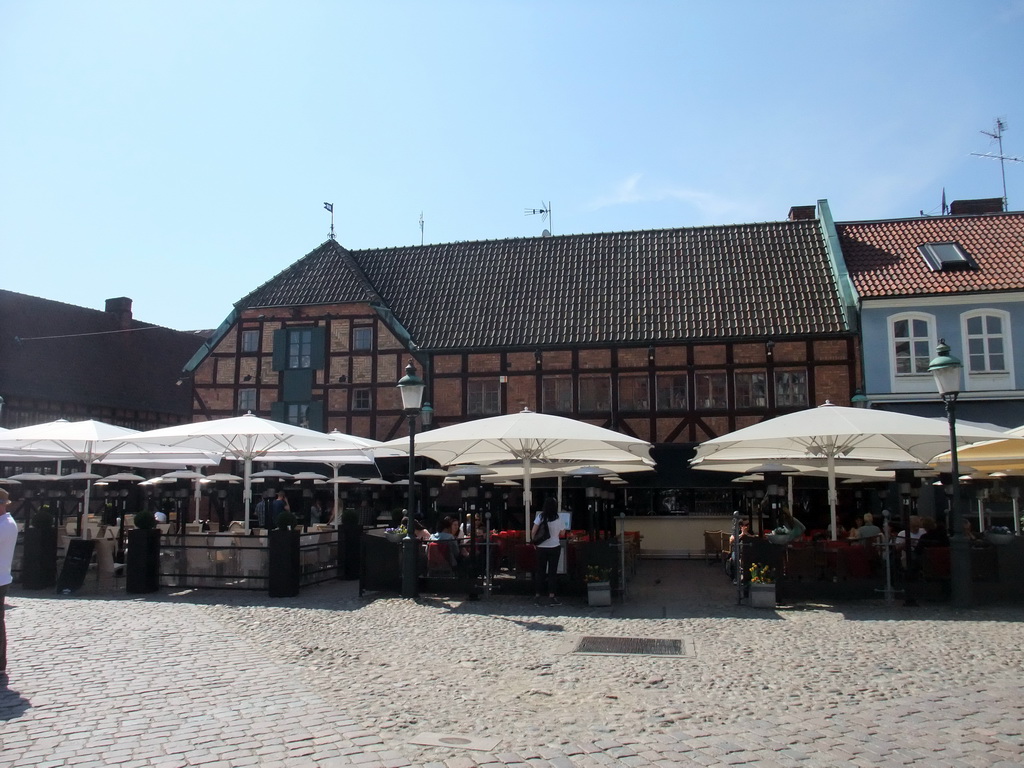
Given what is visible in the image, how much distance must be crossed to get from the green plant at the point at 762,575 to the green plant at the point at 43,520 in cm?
1051

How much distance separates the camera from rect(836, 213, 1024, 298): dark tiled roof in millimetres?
23219

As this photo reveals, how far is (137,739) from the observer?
5758 mm

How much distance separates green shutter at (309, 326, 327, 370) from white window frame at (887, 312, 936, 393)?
15658mm

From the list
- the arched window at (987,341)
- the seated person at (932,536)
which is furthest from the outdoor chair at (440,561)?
the arched window at (987,341)

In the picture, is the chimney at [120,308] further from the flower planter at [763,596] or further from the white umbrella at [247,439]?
the flower planter at [763,596]

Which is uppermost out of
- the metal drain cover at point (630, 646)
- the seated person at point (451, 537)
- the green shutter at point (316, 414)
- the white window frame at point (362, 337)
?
the white window frame at point (362, 337)

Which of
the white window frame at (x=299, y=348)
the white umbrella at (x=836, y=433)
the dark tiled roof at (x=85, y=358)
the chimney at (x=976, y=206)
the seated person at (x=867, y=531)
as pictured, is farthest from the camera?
the dark tiled roof at (x=85, y=358)

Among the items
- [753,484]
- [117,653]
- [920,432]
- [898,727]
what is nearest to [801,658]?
[898,727]

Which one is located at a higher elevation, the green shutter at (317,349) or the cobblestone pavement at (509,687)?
the green shutter at (317,349)

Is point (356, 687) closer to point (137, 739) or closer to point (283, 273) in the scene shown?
point (137, 739)

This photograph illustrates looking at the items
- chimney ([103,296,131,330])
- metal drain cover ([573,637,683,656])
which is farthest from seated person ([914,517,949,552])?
chimney ([103,296,131,330])

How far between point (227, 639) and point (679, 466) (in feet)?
51.7

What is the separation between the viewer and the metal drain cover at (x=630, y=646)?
8.84m

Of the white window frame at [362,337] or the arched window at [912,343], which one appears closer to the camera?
the arched window at [912,343]
